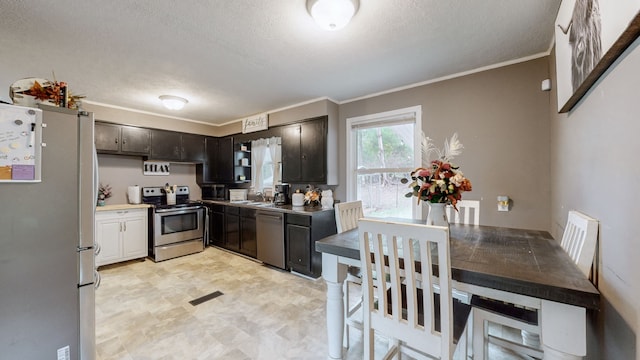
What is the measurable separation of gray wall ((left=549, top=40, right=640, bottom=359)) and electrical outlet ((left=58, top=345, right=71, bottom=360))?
2604 mm

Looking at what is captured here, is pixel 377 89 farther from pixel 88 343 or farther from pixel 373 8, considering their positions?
pixel 88 343

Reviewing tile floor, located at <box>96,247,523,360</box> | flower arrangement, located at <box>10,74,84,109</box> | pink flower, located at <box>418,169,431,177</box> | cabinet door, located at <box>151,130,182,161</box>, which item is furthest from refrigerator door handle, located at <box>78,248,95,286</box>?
cabinet door, located at <box>151,130,182,161</box>

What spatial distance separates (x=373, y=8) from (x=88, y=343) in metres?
2.81

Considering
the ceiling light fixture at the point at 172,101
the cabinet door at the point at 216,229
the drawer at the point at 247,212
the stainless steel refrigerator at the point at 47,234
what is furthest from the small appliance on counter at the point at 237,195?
the stainless steel refrigerator at the point at 47,234

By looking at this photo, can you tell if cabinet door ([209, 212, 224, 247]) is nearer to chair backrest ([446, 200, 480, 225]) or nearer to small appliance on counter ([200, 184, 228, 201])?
small appliance on counter ([200, 184, 228, 201])

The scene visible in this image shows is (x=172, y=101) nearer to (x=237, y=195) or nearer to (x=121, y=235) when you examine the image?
(x=237, y=195)

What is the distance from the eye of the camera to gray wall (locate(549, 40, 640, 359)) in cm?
85

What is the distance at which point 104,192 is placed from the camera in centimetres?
397

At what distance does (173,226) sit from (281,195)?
1855 mm

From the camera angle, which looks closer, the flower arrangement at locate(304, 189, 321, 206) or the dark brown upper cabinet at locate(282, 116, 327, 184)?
the dark brown upper cabinet at locate(282, 116, 327, 184)

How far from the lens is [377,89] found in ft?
10.5

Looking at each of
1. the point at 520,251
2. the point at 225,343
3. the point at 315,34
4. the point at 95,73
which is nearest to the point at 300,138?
the point at 315,34

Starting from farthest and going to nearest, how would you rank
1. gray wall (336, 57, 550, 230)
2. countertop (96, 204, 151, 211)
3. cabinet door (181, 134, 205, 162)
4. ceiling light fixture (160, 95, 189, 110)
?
cabinet door (181, 134, 205, 162) → countertop (96, 204, 151, 211) → ceiling light fixture (160, 95, 189, 110) → gray wall (336, 57, 550, 230)

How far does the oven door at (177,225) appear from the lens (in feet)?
12.8
